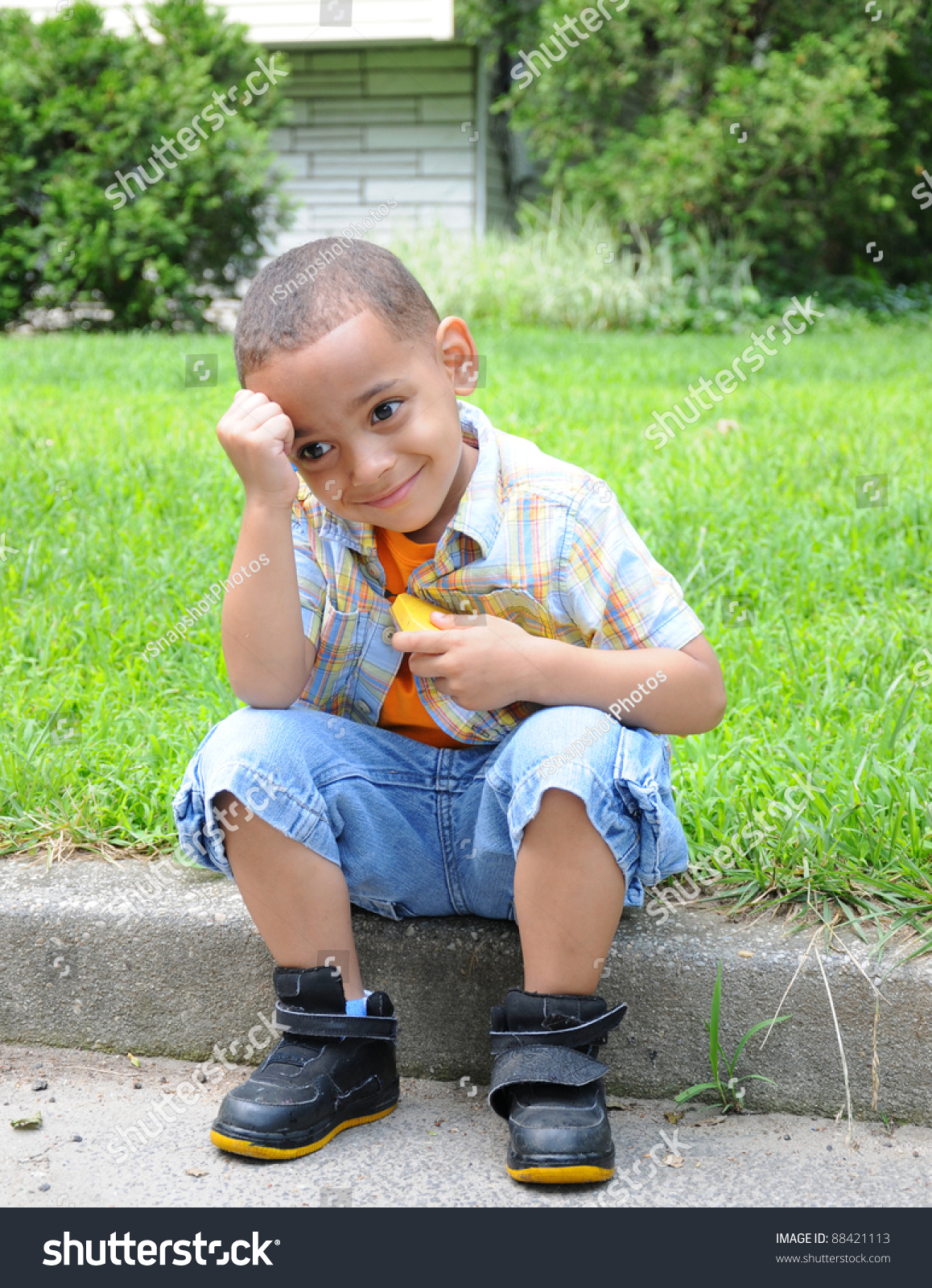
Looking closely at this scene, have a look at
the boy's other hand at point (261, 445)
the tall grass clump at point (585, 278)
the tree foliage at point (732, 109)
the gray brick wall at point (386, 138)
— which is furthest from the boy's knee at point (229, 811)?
the gray brick wall at point (386, 138)

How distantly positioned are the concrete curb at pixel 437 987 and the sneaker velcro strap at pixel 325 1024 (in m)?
0.15

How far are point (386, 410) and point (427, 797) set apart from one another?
0.52 meters

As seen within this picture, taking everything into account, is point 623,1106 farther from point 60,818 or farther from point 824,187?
point 824,187

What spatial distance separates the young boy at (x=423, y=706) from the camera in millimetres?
1416

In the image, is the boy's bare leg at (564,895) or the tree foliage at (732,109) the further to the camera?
the tree foliage at (732,109)

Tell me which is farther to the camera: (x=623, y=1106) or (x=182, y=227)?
(x=182, y=227)

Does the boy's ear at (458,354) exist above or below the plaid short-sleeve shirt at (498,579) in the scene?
above

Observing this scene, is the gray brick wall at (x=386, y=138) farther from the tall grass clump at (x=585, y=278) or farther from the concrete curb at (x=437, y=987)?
the concrete curb at (x=437, y=987)

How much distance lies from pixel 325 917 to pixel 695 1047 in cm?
53

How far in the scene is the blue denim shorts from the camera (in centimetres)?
141

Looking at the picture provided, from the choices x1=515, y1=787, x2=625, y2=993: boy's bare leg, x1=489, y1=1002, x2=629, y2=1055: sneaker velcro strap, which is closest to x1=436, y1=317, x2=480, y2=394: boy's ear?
x1=515, y1=787, x2=625, y2=993: boy's bare leg

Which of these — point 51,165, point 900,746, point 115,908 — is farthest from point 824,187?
point 115,908

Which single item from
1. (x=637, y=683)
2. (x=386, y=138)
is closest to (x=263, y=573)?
(x=637, y=683)

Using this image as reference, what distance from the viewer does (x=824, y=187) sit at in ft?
33.9
